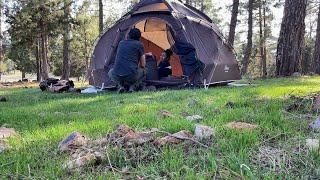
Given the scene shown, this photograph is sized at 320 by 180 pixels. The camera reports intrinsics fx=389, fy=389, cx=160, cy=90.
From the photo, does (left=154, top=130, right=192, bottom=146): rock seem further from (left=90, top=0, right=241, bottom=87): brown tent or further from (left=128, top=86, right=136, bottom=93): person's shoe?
(left=90, top=0, right=241, bottom=87): brown tent

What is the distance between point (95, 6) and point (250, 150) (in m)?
30.1

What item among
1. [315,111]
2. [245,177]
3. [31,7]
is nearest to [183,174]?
[245,177]

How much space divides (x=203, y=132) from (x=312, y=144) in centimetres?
66

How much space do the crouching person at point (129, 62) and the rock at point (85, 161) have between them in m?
5.84

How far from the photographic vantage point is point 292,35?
9828 mm

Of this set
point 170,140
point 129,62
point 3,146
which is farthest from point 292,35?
point 3,146

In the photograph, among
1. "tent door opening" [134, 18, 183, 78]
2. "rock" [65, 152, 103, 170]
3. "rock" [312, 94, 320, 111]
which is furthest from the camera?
"tent door opening" [134, 18, 183, 78]

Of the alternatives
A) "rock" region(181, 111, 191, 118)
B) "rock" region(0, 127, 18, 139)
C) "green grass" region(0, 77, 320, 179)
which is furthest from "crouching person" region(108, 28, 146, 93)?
"rock" region(0, 127, 18, 139)

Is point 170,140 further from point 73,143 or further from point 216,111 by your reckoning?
point 216,111

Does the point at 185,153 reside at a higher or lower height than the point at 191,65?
lower

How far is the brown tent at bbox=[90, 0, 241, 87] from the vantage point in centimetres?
918

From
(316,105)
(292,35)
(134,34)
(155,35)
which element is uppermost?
(155,35)

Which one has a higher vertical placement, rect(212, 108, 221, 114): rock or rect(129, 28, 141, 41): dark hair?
rect(129, 28, 141, 41): dark hair

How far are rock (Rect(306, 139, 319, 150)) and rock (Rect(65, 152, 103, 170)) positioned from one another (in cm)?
118
